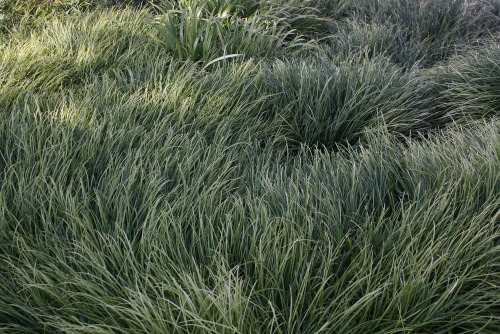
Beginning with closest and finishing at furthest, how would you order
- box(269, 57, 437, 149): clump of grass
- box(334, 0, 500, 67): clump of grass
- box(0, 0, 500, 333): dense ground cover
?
box(0, 0, 500, 333): dense ground cover < box(269, 57, 437, 149): clump of grass < box(334, 0, 500, 67): clump of grass

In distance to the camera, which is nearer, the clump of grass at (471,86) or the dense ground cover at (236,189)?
the dense ground cover at (236,189)

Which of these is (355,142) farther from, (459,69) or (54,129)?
(54,129)

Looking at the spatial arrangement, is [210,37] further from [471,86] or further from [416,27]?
[416,27]

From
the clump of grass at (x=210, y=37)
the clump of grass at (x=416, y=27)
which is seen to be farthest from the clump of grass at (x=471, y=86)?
the clump of grass at (x=210, y=37)

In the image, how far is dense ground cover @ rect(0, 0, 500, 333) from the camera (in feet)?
4.85

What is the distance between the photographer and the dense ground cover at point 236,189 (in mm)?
1478

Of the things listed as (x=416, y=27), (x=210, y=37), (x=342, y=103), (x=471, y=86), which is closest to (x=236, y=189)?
(x=342, y=103)

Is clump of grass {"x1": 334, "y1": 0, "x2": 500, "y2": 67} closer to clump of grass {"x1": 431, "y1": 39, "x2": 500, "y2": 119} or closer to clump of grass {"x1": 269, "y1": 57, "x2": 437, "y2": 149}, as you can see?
clump of grass {"x1": 431, "y1": 39, "x2": 500, "y2": 119}

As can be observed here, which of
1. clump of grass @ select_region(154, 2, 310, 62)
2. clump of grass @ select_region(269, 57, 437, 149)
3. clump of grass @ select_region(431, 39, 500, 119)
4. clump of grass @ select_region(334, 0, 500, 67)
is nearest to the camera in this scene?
clump of grass @ select_region(269, 57, 437, 149)

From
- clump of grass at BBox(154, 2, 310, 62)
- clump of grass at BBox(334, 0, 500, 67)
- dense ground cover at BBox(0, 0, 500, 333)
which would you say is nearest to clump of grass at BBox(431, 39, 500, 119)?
dense ground cover at BBox(0, 0, 500, 333)

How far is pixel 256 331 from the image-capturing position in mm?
1367

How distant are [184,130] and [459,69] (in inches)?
90.6

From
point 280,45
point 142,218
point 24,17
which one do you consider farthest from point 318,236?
point 24,17

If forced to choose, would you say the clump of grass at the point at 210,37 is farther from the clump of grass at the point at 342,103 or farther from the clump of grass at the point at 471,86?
the clump of grass at the point at 471,86
